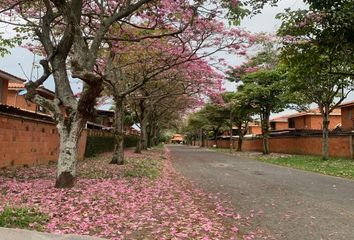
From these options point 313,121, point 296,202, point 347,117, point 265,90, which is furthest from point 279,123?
point 296,202

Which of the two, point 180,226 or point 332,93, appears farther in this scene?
point 332,93

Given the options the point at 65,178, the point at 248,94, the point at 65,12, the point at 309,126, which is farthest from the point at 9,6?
the point at 309,126

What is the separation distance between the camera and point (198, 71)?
23812 millimetres

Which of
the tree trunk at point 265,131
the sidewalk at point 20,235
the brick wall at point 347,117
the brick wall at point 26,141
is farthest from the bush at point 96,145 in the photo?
the sidewalk at point 20,235

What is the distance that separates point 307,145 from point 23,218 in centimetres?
3245

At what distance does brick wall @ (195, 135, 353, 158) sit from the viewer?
29.5 meters

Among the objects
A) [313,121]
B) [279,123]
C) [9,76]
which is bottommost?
[313,121]

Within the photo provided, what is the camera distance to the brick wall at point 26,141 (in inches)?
618

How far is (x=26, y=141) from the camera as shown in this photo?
58.2 feet

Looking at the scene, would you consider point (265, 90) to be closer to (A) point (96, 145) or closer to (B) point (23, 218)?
(A) point (96, 145)

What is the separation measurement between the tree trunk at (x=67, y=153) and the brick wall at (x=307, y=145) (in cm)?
2259

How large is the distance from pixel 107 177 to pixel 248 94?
2425 centimetres

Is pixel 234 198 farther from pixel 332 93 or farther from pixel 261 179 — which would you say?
pixel 332 93

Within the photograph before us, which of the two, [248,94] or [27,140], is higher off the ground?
[248,94]
